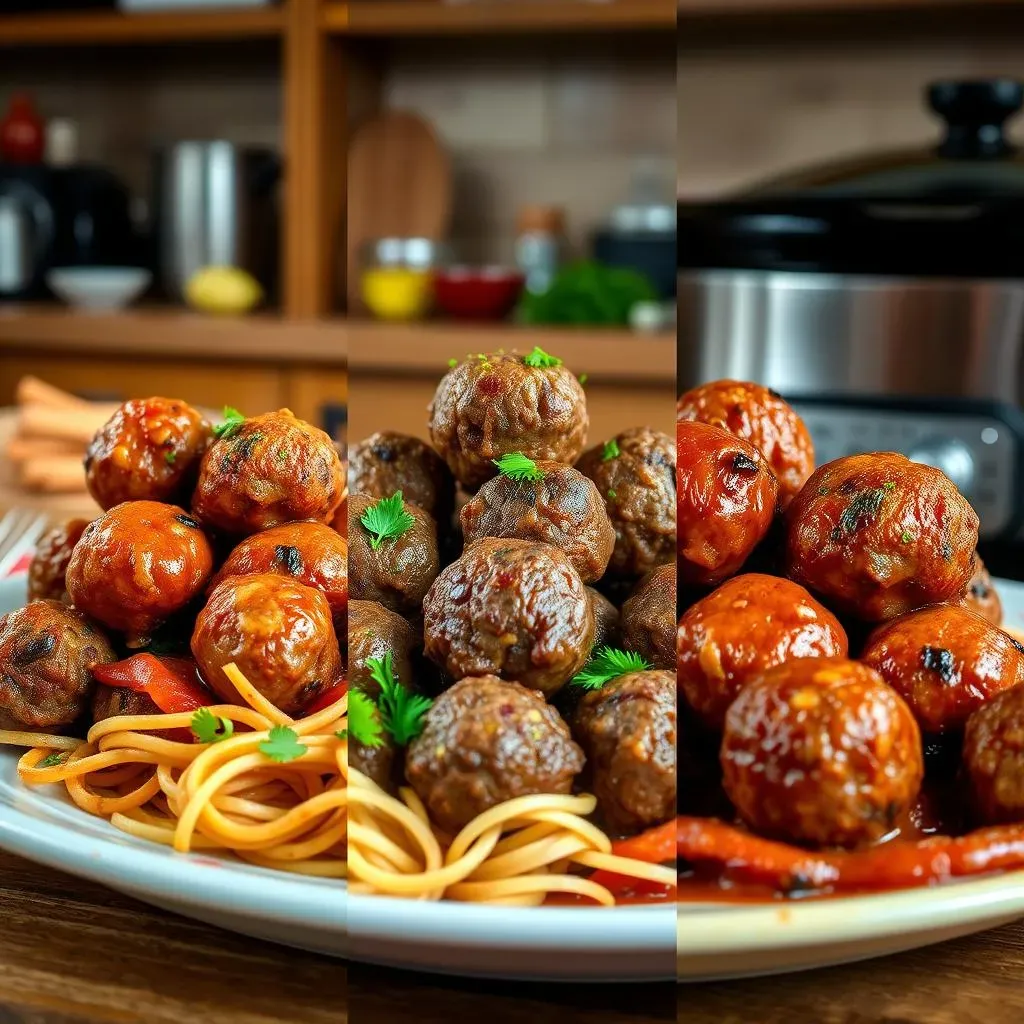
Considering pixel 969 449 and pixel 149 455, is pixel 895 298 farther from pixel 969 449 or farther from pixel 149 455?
pixel 149 455

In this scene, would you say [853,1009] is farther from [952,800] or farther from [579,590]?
[579,590]

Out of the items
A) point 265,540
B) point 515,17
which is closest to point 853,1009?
point 265,540

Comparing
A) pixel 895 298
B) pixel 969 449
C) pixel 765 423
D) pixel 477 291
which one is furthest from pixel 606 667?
pixel 477 291

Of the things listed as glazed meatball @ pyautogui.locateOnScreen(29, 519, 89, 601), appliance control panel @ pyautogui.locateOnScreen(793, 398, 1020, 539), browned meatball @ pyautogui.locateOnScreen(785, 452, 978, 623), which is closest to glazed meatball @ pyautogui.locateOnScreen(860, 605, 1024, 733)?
browned meatball @ pyautogui.locateOnScreen(785, 452, 978, 623)

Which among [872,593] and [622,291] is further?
[622,291]

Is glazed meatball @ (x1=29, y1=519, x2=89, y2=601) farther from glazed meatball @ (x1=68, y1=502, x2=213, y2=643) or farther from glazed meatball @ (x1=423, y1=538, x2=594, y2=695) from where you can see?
glazed meatball @ (x1=423, y1=538, x2=594, y2=695)

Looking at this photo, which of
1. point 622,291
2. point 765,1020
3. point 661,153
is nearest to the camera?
point 765,1020
